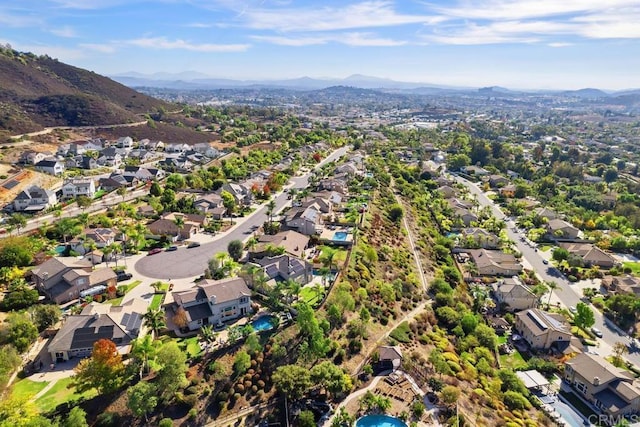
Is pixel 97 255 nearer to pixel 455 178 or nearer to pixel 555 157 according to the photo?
pixel 455 178

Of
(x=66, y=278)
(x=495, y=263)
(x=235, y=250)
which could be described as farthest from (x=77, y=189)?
(x=495, y=263)

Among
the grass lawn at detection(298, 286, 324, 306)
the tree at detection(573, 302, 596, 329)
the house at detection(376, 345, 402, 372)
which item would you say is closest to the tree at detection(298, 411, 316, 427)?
the house at detection(376, 345, 402, 372)

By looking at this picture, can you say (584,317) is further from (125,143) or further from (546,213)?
(125,143)

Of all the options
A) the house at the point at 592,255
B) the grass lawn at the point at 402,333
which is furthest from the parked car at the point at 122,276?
the house at the point at 592,255

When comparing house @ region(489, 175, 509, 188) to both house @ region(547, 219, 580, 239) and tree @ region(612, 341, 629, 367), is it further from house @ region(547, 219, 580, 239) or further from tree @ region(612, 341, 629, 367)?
tree @ region(612, 341, 629, 367)

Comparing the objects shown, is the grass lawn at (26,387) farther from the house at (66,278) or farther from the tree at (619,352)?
the tree at (619,352)
